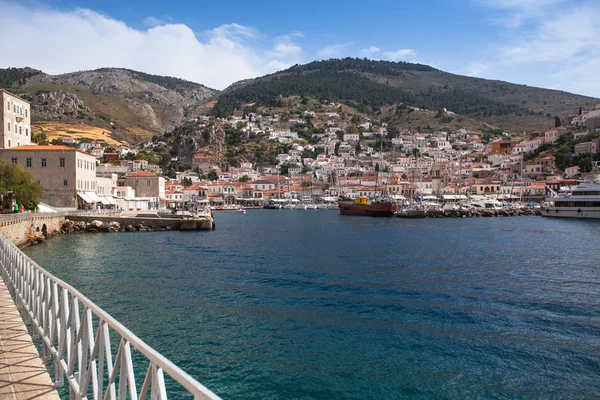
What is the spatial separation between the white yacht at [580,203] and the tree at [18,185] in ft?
202

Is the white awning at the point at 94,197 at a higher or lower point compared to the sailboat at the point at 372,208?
higher

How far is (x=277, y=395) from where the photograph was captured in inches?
315

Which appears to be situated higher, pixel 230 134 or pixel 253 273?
pixel 230 134

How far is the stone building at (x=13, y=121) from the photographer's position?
41312 millimetres

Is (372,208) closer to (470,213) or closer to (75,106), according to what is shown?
(470,213)

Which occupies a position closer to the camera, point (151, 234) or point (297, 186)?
point (151, 234)

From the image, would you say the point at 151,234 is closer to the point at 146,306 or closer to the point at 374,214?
the point at 146,306

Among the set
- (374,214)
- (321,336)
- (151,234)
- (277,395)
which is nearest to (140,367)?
(277,395)

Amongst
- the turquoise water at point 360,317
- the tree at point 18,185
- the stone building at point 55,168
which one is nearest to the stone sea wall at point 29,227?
the turquoise water at point 360,317

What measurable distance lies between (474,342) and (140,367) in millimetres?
7389

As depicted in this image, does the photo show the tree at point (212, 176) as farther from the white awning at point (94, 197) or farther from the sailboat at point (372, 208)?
the white awning at point (94, 197)

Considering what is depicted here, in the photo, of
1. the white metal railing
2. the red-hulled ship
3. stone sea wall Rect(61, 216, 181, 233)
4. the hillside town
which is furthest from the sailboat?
the white metal railing

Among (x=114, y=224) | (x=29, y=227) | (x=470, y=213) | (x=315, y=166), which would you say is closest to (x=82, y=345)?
(x=29, y=227)

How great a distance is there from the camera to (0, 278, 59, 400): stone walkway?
428cm
